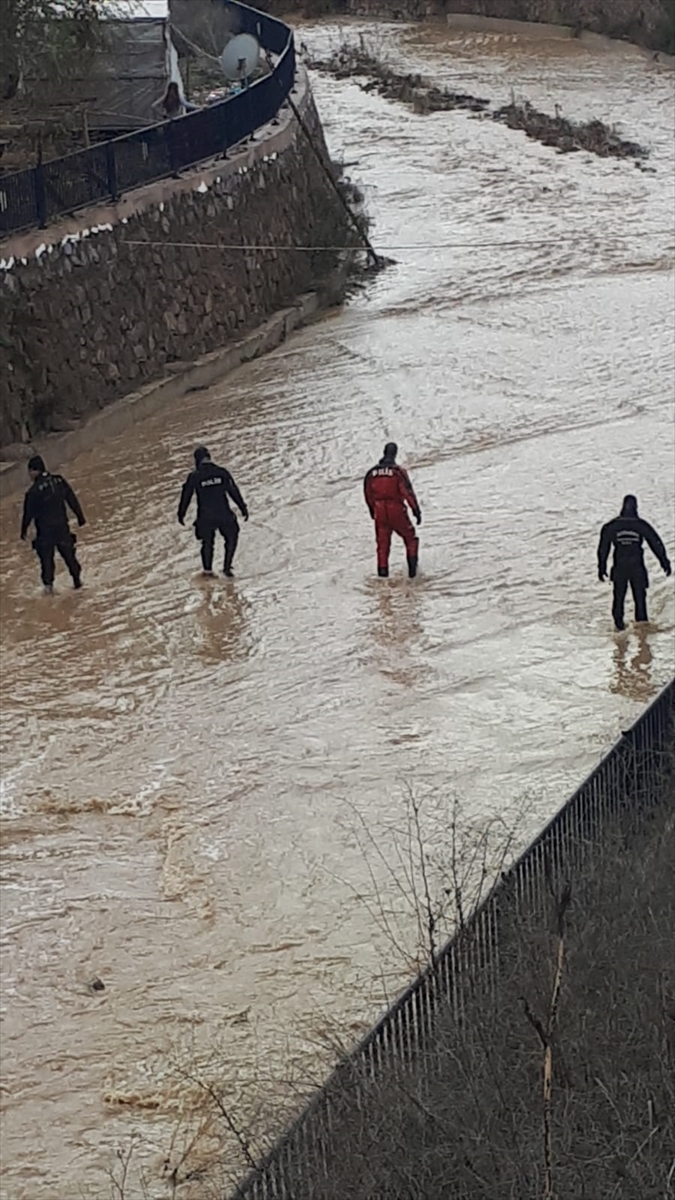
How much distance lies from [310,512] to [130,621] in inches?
138

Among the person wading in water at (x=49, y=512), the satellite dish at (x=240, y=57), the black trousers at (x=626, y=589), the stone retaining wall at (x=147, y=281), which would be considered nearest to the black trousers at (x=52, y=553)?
the person wading in water at (x=49, y=512)

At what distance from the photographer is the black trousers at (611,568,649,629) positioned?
14.8 metres

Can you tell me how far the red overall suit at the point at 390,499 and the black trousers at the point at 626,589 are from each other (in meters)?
2.11

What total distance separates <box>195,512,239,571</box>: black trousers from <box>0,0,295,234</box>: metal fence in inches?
239

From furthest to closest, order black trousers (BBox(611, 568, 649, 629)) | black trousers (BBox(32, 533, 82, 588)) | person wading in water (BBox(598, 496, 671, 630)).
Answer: black trousers (BBox(32, 533, 82, 588)), black trousers (BBox(611, 568, 649, 629)), person wading in water (BBox(598, 496, 671, 630))

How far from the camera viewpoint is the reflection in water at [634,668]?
1390 cm

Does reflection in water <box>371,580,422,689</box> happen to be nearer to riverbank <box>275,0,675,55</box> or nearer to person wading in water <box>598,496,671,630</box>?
person wading in water <box>598,496,671,630</box>

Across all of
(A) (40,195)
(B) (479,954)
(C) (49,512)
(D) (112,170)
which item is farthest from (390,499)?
(D) (112,170)

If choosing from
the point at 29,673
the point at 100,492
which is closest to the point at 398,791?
the point at 29,673

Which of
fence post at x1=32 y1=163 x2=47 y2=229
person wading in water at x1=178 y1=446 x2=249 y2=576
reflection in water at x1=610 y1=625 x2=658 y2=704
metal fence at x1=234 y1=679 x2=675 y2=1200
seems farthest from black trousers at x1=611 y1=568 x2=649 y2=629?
fence post at x1=32 y1=163 x2=47 y2=229

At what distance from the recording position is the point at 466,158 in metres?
38.5

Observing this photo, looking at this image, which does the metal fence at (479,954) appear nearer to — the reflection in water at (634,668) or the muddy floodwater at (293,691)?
the muddy floodwater at (293,691)

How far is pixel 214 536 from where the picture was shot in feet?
54.7

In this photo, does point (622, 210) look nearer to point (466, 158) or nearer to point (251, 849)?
point (466, 158)
